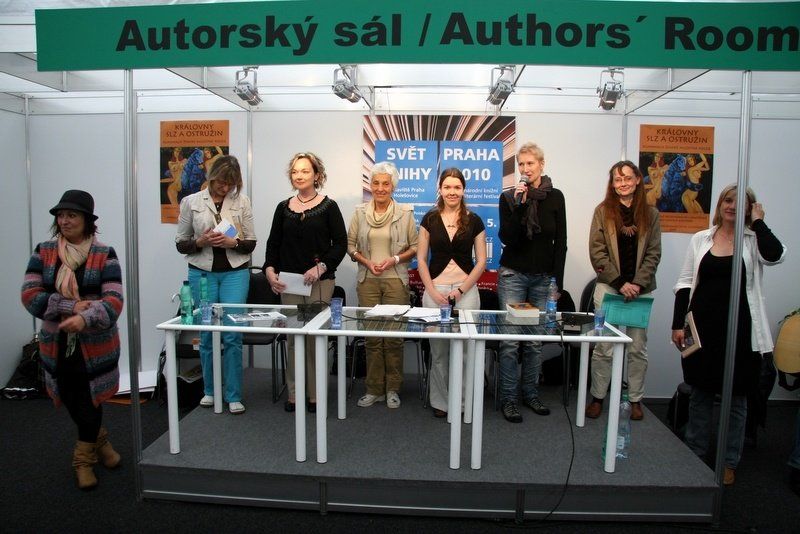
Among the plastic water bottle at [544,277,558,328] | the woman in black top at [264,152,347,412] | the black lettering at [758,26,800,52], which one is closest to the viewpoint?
the black lettering at [758,26,800,52]

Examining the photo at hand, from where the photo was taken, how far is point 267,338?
3.44 meters

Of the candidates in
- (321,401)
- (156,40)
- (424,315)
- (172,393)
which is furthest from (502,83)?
(172,393)

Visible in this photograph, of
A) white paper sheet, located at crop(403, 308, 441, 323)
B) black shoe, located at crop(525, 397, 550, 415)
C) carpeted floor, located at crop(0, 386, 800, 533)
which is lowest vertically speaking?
carpeted floor, located at crop(0, 386, 800, 533)

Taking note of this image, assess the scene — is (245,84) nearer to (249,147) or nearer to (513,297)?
(249,147)

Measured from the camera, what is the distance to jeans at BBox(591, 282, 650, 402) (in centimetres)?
291

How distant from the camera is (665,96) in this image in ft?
12.2

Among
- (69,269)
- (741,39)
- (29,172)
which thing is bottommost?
(69,269)

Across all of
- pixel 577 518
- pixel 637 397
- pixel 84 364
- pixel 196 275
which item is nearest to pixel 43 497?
pixel 84 364

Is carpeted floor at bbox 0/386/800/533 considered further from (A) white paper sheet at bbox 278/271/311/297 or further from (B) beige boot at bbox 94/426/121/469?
(A) white paper sheet at bbox 278/271/311/297

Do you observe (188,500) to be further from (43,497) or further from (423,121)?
(423,121)

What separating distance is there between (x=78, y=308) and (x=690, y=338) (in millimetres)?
2969

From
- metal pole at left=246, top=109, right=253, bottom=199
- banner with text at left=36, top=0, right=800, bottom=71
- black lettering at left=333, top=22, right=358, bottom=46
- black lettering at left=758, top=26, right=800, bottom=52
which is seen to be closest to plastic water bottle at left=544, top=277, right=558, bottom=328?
banner with text at left=36, top=0, right=800, bottom=71

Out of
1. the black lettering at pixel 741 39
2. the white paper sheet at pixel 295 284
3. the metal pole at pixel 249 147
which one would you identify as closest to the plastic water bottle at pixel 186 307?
the white paper sheet at pixel 295 284

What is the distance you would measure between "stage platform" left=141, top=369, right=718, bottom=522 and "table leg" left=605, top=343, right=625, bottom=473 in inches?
3.0
